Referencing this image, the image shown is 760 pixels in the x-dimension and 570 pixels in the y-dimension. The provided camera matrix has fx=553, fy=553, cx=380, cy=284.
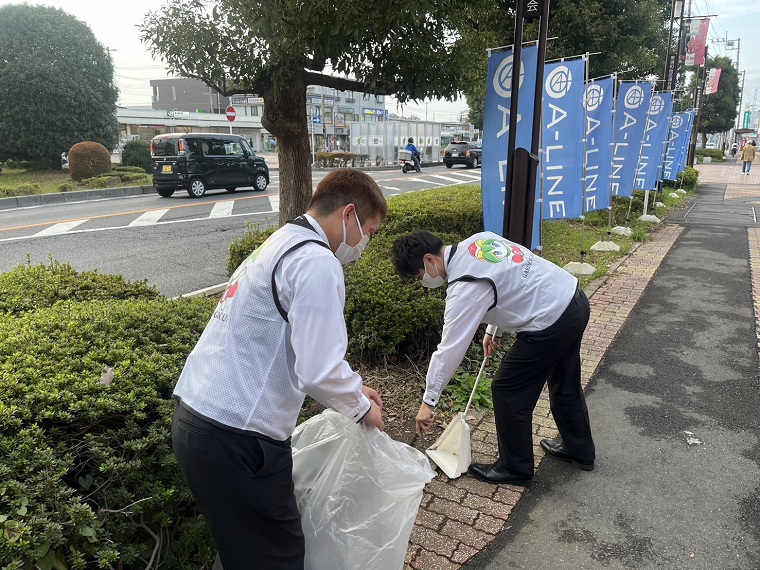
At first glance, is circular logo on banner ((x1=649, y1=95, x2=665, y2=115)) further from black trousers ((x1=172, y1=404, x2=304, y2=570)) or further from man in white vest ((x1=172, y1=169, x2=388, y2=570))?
black trousers ((x1=172, y1=404, x2=304, y2=570))

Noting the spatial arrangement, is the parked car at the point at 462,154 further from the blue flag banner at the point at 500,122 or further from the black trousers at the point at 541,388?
the black trousers at the point at 541,388

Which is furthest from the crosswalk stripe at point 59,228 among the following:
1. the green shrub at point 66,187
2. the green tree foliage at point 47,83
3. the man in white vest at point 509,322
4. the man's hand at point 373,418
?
the green tree foliage at point 47,83

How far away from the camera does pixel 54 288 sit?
382cm

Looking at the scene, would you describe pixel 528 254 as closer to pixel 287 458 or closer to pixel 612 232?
pixel 287 458

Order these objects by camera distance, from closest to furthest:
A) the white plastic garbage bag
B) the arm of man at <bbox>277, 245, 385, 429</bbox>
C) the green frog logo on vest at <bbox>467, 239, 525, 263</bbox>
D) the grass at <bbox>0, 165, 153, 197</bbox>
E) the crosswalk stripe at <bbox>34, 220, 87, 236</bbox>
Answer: the arm of man at <bbox>277, 245, 385, 429</bbox> < the white plastic garbage bag < the green frog logo on vest at <bbox>467, 239, 525, 263</bbox> < the crosswalk stripe at <bbox>34, 220, 87, 236</bbox> < the grass at <bbox>0, 165, 153, 197</bbox>

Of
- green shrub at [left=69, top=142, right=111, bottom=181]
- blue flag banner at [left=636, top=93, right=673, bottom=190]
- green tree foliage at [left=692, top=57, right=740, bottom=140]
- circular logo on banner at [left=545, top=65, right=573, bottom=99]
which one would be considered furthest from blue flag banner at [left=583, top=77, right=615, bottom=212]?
green tree foliage at [left=692, top=57, right=740, bottom=140]

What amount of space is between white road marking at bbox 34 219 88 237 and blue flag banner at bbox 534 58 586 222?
8.54m

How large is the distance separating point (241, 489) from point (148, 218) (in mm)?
11358

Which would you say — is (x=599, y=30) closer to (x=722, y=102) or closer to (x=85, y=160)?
(x=85, y=160)

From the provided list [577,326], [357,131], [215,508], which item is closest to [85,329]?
[215,508]

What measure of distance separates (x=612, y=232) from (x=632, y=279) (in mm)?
3474

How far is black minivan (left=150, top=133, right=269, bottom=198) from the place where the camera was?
50.0 feet

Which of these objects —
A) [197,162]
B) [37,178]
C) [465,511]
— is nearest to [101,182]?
[37,178]

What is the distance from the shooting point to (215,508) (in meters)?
1.64
